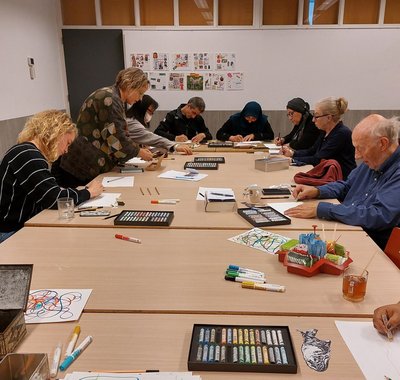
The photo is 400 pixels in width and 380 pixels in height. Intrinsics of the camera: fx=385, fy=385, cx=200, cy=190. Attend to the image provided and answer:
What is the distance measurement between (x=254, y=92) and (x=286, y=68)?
59 cm

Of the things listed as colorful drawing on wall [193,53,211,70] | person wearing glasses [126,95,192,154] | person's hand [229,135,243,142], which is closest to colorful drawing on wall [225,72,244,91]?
colorful drawing on wall [193,53,211,70]

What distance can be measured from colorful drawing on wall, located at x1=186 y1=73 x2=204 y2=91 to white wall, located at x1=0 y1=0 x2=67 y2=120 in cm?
198

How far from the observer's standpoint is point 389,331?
1.10 metres

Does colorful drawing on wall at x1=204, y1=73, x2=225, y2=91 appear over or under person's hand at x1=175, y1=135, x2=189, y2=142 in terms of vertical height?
over

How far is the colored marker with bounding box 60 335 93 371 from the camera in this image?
0.99m

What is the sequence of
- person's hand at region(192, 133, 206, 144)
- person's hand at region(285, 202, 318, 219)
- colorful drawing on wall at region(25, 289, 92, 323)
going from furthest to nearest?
person's hand at region(192, 133, 206, 144), person's hand at region(285, 202, 318, 219), colorful drawing on wall at region(25, 289, 92, 323)

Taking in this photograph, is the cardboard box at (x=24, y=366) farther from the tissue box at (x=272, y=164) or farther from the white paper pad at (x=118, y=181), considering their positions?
the tissue box at (x=272, y=164)

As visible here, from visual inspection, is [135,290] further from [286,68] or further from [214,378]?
[286,68]

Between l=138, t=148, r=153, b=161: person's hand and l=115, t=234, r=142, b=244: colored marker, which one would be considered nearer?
l=115, t=234, r=142, b=244: colored marker

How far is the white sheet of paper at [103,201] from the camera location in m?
2.32

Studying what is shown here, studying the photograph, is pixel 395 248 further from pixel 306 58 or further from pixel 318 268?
pixel 306 58

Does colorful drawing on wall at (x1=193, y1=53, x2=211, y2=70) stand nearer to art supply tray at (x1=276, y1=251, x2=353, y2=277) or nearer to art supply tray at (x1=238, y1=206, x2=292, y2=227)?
art supply tray at (x1=238, y1=206, x2=292, y2=227)

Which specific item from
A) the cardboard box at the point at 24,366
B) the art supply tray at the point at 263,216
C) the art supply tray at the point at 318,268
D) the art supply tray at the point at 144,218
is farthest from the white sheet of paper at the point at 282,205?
the cardboard box at the point at 24,366

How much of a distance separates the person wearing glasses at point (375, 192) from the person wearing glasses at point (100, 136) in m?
1.59
